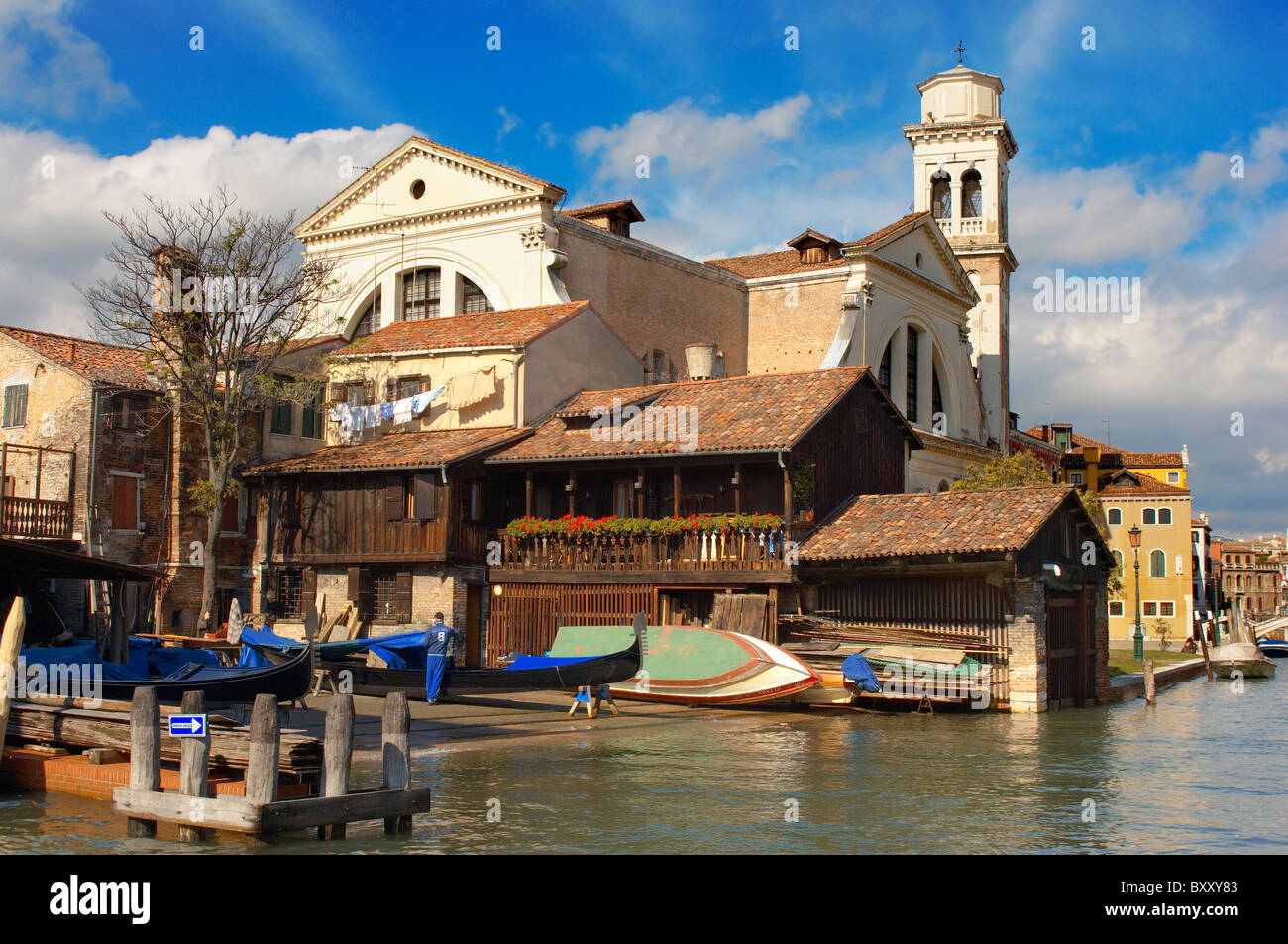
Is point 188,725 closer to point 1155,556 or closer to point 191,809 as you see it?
point 191,809

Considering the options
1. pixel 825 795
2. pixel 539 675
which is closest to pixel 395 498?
pixel 539 675

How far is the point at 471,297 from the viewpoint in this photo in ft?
116

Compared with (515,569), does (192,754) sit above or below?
below

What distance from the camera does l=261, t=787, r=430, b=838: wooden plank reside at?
1052cm

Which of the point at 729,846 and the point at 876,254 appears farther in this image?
the point at 876,254

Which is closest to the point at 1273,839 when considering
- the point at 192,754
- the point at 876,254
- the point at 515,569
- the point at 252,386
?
the point at 192,754

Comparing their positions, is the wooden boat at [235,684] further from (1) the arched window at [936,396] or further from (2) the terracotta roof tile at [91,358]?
(1) the arched window at [936,396]

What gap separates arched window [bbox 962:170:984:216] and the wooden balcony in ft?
92.0

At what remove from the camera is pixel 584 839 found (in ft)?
38.1

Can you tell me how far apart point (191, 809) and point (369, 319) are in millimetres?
27106

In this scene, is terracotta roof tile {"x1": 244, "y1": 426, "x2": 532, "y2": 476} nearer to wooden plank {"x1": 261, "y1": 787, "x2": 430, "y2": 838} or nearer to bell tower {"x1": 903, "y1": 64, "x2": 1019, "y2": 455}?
wooden plank {"x1": 261, "y1": 787, "x2": 430, "y2": 838}

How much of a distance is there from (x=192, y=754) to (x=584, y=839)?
3.43 meters

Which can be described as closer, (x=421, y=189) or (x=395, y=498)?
(x=395, y=498)
